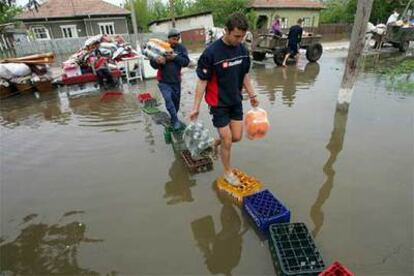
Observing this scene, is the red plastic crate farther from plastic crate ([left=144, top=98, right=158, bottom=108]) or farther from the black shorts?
the black shorts

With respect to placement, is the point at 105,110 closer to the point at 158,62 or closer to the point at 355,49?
the point at 158,62

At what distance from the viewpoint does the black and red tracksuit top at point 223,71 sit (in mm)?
2795

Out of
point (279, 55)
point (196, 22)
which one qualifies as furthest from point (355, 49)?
point (196, 22)

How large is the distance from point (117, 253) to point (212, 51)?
2.13 m

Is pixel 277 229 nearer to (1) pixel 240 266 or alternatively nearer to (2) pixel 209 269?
(1) pixel 240 266

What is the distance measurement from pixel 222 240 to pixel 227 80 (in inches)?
63.6

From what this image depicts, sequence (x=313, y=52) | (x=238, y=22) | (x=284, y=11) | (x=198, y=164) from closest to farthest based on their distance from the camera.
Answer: (x=238, y=22) < (x=198, y=164) < (x=313, y=52) < (x=284, y=11)

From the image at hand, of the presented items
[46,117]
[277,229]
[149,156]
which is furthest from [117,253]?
[46,117]

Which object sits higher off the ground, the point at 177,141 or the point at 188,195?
the point at 177,141

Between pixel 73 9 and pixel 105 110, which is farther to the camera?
pixel 73 9

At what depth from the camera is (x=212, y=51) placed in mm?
2779

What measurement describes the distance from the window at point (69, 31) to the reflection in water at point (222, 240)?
27740 millimetres

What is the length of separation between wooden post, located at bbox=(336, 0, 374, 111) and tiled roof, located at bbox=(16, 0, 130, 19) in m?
24.9

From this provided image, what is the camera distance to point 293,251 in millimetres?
2176
